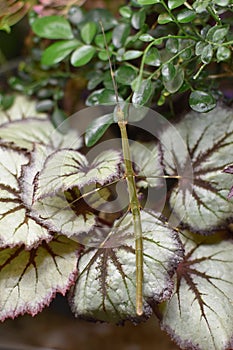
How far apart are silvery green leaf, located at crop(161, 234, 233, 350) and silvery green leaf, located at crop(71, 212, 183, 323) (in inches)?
2.4

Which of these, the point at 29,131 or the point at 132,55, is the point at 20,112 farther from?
the point at 132,55

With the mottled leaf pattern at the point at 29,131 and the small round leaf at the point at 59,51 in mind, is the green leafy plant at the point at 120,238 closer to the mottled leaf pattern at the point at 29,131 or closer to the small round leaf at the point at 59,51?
the mottled leaf pattern at the point at 29,131

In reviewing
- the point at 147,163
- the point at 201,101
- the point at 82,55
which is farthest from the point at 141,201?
the point at 82,55

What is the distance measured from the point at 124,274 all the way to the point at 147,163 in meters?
0.20

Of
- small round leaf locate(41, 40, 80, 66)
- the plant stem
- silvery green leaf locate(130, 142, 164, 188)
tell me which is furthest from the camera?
small round leaf locate(41, 40, 80, 66)

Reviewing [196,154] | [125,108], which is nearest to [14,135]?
[125,108]

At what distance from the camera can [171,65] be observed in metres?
0.69

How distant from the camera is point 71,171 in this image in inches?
26.5

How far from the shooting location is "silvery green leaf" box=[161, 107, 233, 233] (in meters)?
0.70

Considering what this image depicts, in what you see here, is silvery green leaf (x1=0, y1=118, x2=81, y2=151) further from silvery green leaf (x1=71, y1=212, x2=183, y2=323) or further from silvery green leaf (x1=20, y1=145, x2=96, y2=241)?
silvery green leaf (x1=71, y1=212, x2=183, y2=323)

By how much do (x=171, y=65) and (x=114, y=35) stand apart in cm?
17

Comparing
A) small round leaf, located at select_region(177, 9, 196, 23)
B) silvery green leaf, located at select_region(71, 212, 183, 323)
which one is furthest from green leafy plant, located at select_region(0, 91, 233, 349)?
small round leaf, located at select_region(177, 9, 196, 23)

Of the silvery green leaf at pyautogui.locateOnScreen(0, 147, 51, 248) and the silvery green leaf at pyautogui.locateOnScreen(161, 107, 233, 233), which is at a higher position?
the silvery green leaf at pyautogui.locateOnScreen(161, 107, 233, 233)

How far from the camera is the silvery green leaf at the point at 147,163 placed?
74 cm
